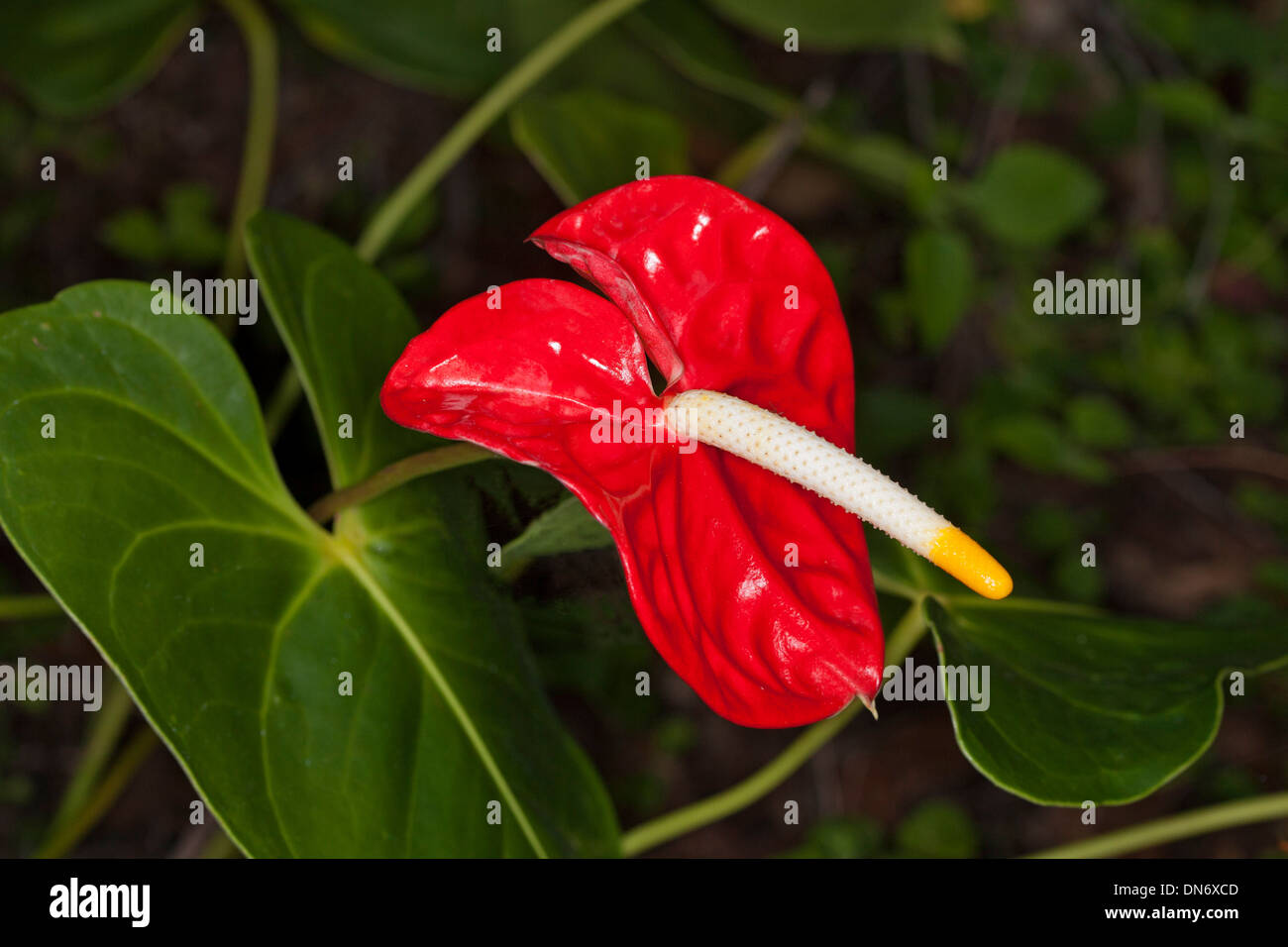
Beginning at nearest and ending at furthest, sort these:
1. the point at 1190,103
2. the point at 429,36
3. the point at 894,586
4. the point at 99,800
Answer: the point at 894,586, the point at 99,800, the point at 429,36, the point at 1190,103

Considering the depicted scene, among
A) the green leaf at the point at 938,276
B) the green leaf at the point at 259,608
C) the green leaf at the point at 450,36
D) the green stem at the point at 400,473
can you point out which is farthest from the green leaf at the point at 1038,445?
the green stem at the point at 400,473

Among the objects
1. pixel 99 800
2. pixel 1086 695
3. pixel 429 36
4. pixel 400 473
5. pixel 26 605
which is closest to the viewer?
pixel 400 473

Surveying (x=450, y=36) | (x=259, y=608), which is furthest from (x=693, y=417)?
(x=450, y=36)

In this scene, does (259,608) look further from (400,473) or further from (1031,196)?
(1031,196)

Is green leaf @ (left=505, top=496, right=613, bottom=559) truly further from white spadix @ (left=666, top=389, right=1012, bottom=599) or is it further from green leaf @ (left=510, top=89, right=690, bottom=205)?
green leaf @ (left=510, top=89, right=690, bottom=205)

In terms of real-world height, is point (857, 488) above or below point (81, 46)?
below
